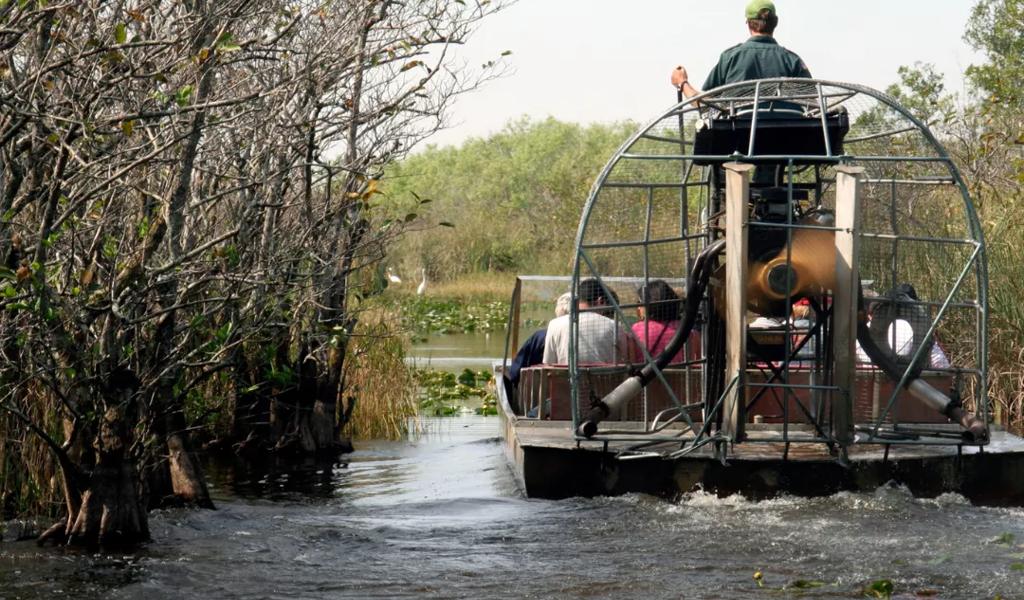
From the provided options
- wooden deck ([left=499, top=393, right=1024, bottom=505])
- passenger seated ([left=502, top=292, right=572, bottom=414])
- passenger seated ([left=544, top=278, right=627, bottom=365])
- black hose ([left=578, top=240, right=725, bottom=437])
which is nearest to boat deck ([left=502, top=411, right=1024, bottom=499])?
wooden deck ([left=499, top=393, right=1024, bottom=505])

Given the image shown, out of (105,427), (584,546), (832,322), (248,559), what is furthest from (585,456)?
(105,427)

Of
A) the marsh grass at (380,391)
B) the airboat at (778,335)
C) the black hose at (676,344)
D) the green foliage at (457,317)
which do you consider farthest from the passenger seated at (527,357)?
the green foliage at (457,317)

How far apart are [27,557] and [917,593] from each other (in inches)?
178

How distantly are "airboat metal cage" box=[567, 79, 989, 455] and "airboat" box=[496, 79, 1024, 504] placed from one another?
0.02 m

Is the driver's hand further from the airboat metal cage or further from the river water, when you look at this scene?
the river water

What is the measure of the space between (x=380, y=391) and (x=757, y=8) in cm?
624

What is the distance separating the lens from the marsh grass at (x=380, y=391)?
50.1 feet

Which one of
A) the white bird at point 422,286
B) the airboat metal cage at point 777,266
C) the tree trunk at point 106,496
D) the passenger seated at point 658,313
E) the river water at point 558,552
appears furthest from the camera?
the white bird at point 422,286

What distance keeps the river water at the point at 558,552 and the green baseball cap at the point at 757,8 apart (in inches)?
132

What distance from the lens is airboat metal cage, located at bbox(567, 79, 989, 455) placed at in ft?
30.9

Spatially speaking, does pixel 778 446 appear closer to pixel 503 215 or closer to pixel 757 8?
pixel 757 8

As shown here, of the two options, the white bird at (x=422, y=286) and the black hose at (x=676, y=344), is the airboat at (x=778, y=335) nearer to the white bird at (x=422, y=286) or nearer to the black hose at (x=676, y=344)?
the black hose at (x=676, y=344)

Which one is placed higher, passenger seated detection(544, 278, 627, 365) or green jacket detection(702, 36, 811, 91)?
green jacket detection(702, 36, 811, 91)

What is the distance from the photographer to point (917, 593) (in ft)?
Answer: 25.3
